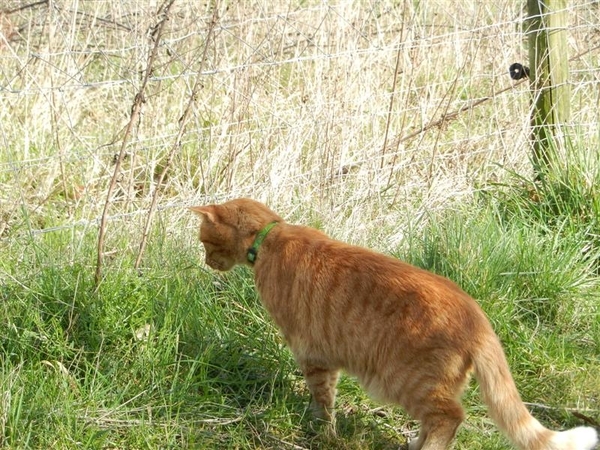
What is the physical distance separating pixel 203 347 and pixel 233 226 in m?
0.57

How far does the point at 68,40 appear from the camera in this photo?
551 centimetres

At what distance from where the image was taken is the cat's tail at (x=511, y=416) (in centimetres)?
342

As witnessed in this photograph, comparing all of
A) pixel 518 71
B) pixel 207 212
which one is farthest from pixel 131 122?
pixel 518 71

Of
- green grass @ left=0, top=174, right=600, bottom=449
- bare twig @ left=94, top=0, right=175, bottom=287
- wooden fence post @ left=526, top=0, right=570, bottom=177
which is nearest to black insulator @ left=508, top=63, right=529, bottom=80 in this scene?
wooden fence post @ left=526, top=0, right=570, bottom=177

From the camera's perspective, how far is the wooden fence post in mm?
5648

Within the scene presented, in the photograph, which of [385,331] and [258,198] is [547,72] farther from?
[385,331]

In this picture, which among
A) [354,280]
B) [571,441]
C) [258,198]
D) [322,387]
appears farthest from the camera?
[258,198]

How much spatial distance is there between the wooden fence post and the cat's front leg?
94.0 inches

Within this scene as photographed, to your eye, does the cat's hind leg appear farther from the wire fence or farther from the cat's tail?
the wire fence

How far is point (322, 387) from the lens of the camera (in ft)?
12.8

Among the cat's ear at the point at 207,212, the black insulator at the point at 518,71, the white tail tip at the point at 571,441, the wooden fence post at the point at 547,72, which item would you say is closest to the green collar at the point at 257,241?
the cat's ear at the point at 207,212

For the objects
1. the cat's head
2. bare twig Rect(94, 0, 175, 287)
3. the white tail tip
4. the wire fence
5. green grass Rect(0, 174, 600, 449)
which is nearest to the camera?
the white tail tip

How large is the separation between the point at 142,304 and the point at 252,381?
2.14 ft

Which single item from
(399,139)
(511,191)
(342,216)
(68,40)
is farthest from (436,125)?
(68,40)
